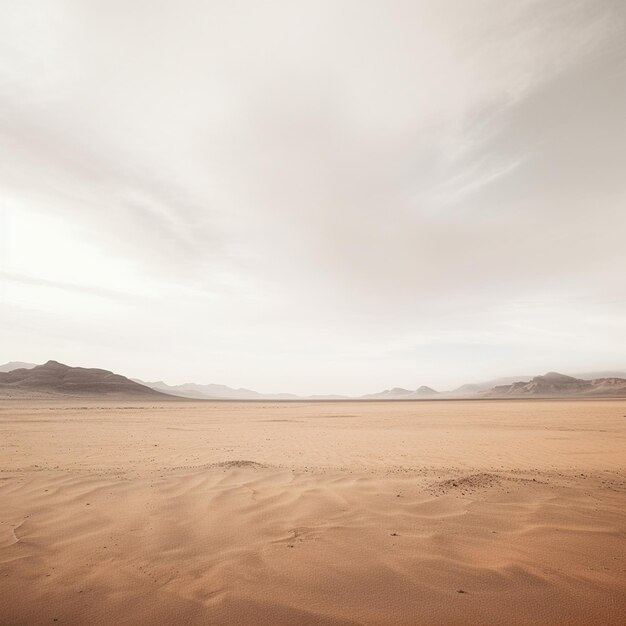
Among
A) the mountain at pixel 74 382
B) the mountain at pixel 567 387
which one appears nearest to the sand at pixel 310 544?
the mountain at pixel 74 382

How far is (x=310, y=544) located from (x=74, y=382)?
336ft

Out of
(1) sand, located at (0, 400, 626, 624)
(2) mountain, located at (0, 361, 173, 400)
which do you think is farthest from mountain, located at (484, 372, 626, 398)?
(1) sand, located at (0, 400, 626, 624)

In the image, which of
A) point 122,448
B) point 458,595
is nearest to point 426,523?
point 458,595

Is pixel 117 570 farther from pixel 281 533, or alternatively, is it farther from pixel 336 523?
pixel 336 523

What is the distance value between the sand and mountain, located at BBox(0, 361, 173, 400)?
82397mm

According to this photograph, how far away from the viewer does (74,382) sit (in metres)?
87.7

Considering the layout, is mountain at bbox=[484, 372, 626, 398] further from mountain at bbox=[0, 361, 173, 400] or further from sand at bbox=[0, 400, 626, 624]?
sand at bbox=[0, 400, 626, 624]

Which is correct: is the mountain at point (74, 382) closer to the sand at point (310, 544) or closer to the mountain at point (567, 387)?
the sand at point (310, 544)

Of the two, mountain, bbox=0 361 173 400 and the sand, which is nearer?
the sand

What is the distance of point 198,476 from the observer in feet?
22.8

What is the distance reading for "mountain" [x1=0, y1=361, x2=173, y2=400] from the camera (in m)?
80.0

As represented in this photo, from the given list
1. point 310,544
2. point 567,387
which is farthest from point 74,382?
point 567,387

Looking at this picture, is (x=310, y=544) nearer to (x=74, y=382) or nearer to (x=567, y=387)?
(x=74, y=382)

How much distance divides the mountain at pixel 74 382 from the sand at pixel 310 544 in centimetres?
8240
